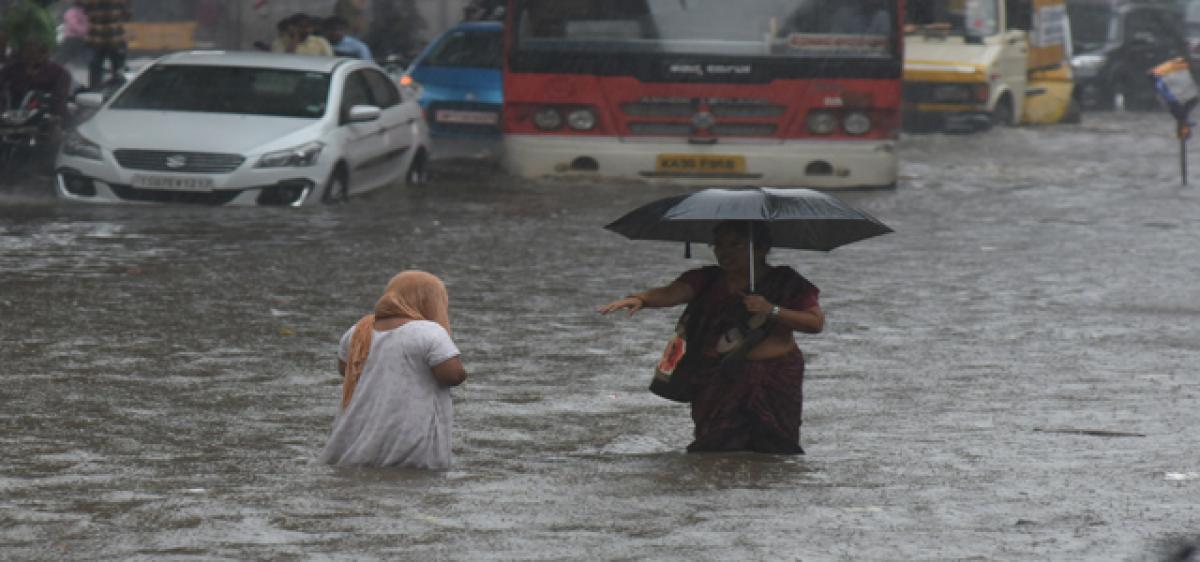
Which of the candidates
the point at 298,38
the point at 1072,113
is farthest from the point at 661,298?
the point at 1072,113

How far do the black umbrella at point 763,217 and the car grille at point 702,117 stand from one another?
39.9ft

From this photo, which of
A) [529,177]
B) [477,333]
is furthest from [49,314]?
[529,177]

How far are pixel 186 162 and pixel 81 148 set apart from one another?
1001 millimetres

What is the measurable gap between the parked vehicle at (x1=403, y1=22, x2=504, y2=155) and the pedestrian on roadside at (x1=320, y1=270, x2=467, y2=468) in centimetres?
1763

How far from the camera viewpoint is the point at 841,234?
8.92 metres

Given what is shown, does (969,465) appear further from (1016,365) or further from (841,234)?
(1016,365)

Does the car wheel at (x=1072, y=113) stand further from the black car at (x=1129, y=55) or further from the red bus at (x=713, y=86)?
the red bus at (x=713, y=86)

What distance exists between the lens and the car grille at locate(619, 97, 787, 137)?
2128cm

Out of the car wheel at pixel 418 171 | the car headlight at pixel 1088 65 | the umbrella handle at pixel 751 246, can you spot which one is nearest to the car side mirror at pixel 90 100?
the car wheel at pixel 418 171

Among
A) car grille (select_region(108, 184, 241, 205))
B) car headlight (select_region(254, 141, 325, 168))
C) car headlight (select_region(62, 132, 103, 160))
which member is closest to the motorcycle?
car headlight (select_region(62, 132, 103, 160))

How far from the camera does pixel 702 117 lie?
21.4 meters

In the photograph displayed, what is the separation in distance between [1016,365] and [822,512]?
443cm

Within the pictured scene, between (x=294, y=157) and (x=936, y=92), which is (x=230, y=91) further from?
(x=936, y=92)

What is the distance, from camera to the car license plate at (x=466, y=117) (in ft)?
87.1
